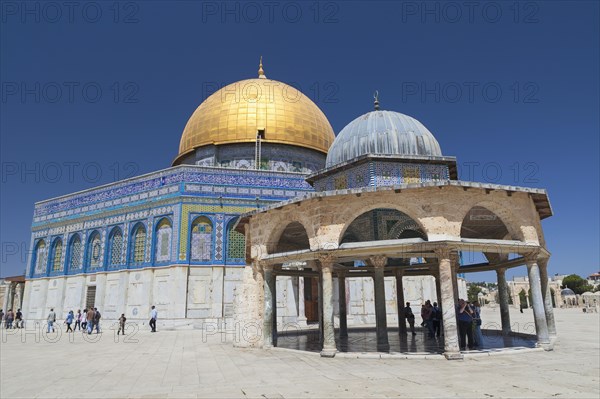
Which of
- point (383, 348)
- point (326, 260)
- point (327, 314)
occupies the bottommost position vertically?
point (383, 348)

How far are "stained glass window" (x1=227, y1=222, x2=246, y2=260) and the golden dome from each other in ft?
22.7

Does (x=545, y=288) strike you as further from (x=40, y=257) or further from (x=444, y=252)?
(x=40, y=257)

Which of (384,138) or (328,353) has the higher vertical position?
(384,138)

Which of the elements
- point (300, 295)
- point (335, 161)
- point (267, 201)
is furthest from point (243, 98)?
point (335, 161)

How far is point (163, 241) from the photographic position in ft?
74.1

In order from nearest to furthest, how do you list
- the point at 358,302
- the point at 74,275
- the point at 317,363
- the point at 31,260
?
the point at 317,363 < the point at 358,302 < the point at 74,275 < the point at 31,260

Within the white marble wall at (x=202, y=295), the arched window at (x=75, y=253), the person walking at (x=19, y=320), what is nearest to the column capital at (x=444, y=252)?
the white marble wall at (x=202, y=295)

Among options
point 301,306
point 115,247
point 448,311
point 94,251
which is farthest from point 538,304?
point 94,251

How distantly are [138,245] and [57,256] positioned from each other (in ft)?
25.6

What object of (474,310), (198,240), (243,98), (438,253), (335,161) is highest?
(243,98)

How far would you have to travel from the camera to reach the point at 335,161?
1464 cm

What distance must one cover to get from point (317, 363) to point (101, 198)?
838 inches

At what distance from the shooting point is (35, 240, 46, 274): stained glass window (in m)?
27.8

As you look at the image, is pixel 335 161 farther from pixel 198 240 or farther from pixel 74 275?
pixel 74 275
